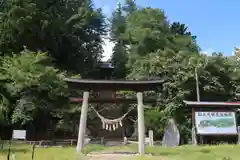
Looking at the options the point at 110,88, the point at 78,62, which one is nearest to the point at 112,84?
the point at 110,88

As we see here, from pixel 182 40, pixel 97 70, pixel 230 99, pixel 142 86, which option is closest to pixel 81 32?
pixel 97 70

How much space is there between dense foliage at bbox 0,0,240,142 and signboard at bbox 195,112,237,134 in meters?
2.85

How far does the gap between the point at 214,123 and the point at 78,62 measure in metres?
18.0

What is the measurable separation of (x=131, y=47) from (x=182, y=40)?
19.4 feet

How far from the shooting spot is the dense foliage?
2712 cm

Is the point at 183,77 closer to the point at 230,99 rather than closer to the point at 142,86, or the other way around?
the point at 230,99

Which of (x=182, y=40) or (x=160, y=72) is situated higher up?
(x=182, y=40)

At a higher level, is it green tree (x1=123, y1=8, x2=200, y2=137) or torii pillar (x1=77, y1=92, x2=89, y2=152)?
green tree (x1=123, y1=8, x2=200, y2=137)

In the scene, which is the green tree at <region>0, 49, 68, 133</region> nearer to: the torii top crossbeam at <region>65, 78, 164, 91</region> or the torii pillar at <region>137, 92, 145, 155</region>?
the torii top crossbeam at <region>65, 78, 164, 91</region>

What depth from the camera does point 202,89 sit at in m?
30.6

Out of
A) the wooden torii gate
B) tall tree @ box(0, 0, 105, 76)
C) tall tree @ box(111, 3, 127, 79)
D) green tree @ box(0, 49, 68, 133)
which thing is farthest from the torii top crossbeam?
tall tree @ box(111, 3, 127, 79)

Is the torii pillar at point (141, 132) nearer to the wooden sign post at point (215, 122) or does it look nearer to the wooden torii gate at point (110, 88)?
the wooden torii gate at point (110, 88)

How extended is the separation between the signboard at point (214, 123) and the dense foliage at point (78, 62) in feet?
9.36

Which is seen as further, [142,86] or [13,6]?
[13,6]
